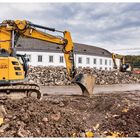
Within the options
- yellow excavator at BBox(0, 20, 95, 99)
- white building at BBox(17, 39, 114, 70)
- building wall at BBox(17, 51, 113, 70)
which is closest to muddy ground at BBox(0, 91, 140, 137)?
yellow excavator at BBox(0, 20, 95, 99)

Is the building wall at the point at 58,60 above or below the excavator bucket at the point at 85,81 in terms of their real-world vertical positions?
above

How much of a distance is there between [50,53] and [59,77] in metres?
21.8

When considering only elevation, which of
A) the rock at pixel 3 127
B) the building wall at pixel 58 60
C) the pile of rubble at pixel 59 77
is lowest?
the rock at pixel 3 127

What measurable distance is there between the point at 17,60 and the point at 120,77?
2558 centimetres

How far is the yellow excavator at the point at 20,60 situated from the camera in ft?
42.1

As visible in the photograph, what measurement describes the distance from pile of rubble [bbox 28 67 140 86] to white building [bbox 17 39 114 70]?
12766mm

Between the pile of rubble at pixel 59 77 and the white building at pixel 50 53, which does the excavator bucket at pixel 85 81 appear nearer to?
the pile of rubble at pixel 59 77

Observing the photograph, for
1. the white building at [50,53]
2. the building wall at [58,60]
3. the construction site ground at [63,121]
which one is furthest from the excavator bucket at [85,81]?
the building wall at [58,60]

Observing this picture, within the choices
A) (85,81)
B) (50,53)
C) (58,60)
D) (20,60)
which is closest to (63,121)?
(20,60)

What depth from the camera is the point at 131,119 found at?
992 centimetres

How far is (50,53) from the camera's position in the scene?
53.7 metres

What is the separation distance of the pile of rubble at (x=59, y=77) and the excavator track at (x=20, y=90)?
16.8m

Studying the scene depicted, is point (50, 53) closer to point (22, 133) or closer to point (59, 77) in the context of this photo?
point (59, 77)

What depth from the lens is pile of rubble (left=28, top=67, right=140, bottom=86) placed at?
104 feet
